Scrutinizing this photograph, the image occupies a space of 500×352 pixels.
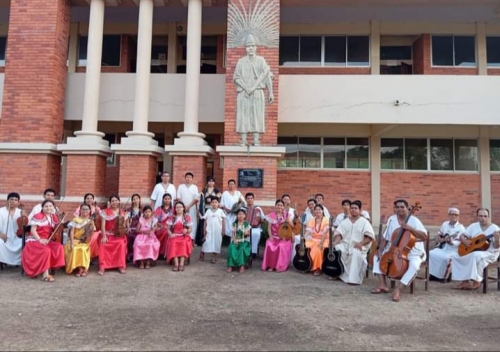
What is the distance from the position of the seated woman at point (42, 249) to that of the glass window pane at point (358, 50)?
9.94 meters

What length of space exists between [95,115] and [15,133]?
79.1 inches

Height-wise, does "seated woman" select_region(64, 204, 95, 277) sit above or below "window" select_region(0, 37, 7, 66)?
below

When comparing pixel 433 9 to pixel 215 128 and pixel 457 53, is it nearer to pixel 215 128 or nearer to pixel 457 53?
pixel 457 53

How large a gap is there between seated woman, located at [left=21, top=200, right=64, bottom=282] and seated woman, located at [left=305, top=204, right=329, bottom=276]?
4.37 meters

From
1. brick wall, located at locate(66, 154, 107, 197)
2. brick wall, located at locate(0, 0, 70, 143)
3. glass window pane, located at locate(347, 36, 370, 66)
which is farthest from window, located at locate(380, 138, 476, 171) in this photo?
brick wall, located at locate(0, 0, 70, 143)

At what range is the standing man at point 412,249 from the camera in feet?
18.6

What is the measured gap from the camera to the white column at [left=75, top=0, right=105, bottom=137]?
1044cm

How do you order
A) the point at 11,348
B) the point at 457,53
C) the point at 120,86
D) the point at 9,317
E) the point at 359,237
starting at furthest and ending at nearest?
the point at 457,53 < the point at 120,86 < the point at 359,237 < the point at 9,317 < the point at 11,348

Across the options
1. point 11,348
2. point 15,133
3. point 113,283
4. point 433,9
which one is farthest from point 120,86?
point 433,9

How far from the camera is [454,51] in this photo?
12.4 m

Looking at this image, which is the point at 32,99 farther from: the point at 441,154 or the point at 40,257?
the point at 441,154

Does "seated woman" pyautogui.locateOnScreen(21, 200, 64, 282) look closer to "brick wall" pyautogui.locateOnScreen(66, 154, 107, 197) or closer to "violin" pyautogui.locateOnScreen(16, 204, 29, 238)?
"violin" pyautogui.locateOnScreen(16, 204, 29, 238)

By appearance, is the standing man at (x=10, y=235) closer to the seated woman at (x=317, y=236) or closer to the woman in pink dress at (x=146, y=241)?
the woman in pink dress at (x=146, y=241)

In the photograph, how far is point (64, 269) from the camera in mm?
7062
